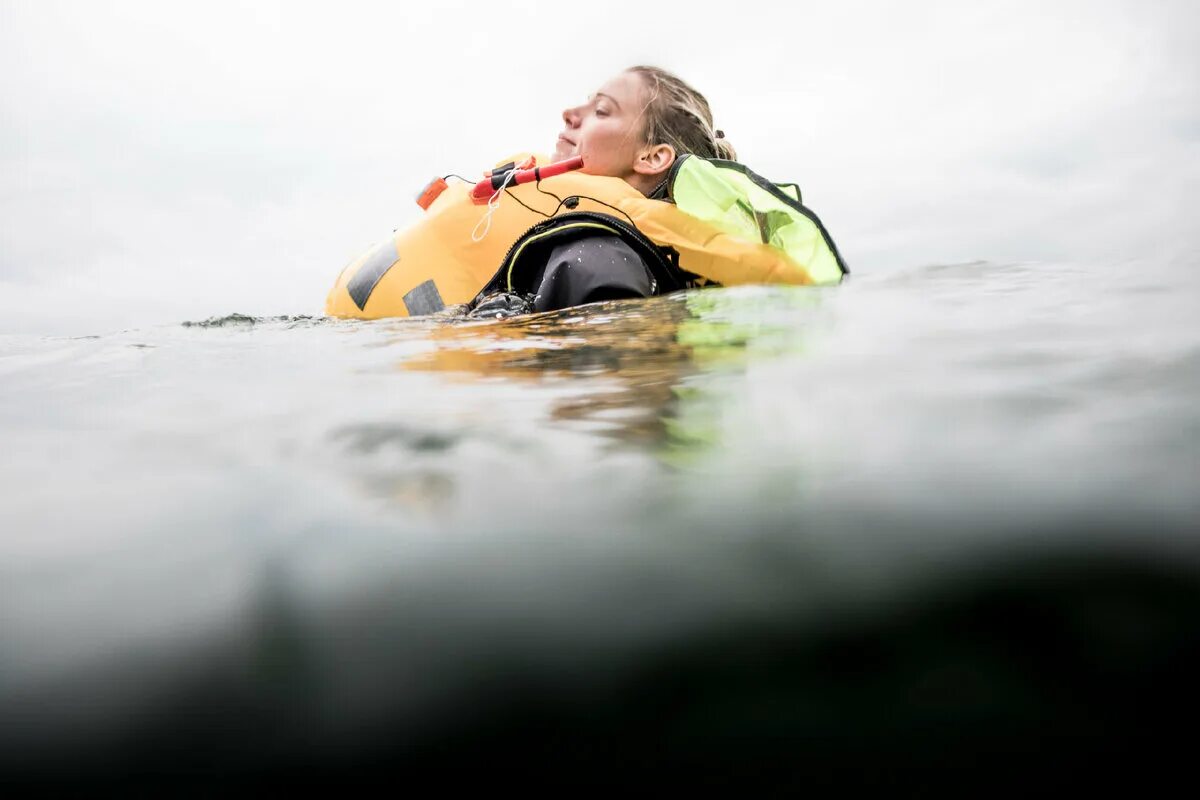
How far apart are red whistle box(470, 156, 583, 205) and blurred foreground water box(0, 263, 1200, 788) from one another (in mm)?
2634

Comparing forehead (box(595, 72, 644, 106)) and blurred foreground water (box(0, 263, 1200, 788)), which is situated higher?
forehead (box(595, 72, 644, 106))

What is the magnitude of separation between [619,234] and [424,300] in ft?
3.89

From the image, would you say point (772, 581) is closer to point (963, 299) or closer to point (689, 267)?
point (963, 299)

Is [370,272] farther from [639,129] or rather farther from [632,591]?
[632,591]

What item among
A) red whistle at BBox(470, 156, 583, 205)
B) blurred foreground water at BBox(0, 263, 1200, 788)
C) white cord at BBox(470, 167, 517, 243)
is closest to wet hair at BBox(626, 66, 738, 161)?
red whistle at BBox(470, 156, 583, 205)

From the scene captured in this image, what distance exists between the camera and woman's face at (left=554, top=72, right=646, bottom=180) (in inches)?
148

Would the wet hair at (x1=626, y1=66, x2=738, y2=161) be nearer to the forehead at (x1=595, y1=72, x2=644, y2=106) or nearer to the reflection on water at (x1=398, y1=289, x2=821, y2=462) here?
the forehead at (x1=595, y1=72, x2=644, y2=106)

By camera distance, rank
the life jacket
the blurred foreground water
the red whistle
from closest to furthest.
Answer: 1. the blurred foreground water
2. the life jacket
3. the red whistle

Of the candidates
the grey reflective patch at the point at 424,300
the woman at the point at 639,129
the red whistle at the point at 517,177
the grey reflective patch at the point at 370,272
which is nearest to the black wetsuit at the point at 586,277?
the red whistle at the point at 517,177

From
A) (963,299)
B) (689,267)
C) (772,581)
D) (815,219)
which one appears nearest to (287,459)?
(772,581)

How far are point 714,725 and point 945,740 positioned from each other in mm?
114

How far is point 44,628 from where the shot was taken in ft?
1.54

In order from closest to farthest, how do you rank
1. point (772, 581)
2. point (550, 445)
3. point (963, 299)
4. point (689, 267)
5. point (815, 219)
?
1. point (772, 581)
2. point (550, 445)
3. point (963, 299)
4. point (689, 267)
5. point (815, 219)

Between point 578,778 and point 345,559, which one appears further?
point 345,559
